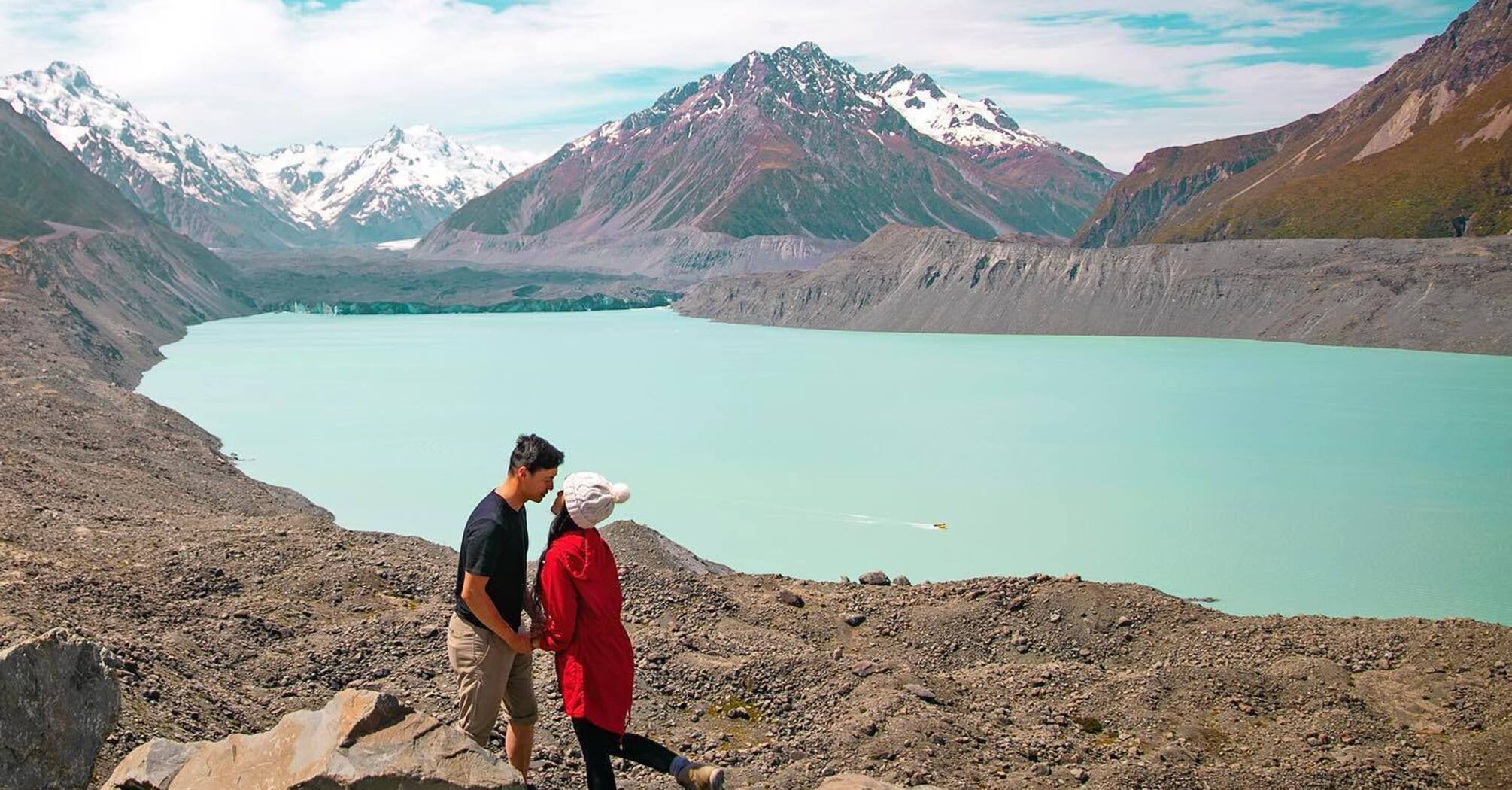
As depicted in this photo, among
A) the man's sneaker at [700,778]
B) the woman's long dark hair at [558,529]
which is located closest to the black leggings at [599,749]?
the man's sneaker at [700,778]

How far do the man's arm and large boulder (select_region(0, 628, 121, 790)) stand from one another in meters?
2.07

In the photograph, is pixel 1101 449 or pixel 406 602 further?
pixel 1101 449

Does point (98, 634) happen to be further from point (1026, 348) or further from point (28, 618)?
point (1026, 348)

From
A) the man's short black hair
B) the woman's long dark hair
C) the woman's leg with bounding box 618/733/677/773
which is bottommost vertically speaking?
the woman's leg with bounding box 618/733/677/773

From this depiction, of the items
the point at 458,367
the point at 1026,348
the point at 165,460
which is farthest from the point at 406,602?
the point at 1026,348

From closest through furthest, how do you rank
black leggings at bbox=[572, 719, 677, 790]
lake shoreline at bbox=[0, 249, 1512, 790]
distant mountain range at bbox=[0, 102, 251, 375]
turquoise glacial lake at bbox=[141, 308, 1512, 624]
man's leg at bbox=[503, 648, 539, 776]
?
black leggings at bbox=[572, 719, 677, 790]
man's leg at bbox=[503, 648, 539, 776]
lake shoreline at bbox=[0, 249, 1512, 790]
turquoise glacial lake at bbox=[141, 308, 1512, 624]
distant mountain range at bbox=[0, 102, 251, 375]

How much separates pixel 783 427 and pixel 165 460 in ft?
65.7

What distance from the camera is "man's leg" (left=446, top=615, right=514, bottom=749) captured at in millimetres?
6332

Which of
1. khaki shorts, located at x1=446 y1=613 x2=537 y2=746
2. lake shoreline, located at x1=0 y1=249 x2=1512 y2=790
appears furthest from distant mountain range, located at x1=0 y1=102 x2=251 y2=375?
khaki shorts, located at x1=446 y1=613 x2=537 y2=746

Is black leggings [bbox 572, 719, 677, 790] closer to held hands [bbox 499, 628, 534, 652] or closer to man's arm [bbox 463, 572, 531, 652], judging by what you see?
held hands [bbox 499, 628, 534, 652]

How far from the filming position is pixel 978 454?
35.0 m

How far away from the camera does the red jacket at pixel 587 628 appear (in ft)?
20.6

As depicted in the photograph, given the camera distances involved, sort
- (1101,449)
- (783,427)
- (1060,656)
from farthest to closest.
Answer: (783,427)
(1101,449)
(1060,656)

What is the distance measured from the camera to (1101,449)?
36031mm
